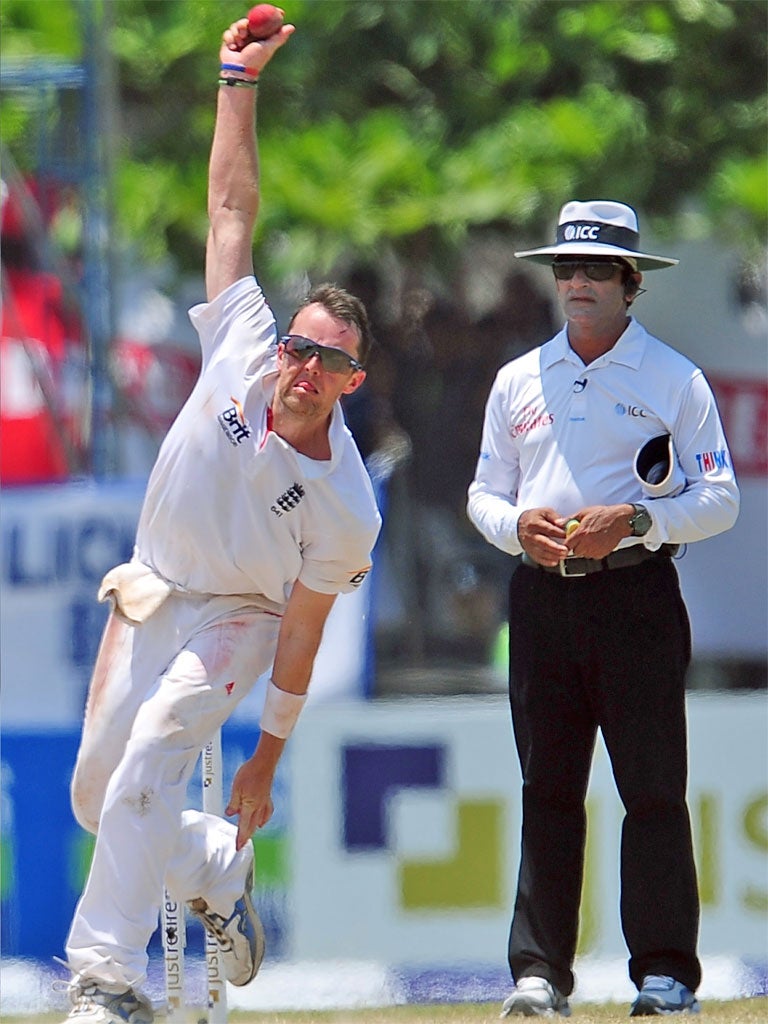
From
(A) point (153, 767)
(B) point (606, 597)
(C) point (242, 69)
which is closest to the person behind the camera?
(A) point (153, 767)

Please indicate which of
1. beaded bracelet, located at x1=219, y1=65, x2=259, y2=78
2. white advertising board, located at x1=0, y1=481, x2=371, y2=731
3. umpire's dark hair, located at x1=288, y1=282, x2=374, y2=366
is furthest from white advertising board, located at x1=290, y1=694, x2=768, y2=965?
beaded bracelet, located at x1=219, y1=65, x2=259, y2=78

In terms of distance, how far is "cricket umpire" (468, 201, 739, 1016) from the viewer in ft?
16.9

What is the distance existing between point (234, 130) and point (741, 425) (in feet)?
21.2

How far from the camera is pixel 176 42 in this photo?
10.8m

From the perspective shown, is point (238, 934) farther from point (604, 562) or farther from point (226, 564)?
point (604, 562)

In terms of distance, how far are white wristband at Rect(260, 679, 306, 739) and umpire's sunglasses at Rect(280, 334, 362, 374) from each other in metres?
0.77

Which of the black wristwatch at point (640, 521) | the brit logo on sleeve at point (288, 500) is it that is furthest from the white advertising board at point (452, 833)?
the brit logo on sleeve at point (288, 500)

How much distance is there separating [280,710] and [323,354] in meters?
0.86

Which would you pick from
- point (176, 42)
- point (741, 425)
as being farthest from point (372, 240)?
point (741, 425)

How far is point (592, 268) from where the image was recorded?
208 inches

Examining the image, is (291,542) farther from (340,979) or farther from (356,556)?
(340,979)

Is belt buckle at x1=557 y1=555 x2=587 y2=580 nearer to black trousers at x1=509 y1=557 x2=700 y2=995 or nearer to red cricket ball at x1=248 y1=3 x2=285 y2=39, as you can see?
black trousers at x1=509 y1=557 x2=700 y2=995

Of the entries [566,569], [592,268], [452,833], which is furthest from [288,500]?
[452,833]

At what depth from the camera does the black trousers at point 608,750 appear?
5160 mm
